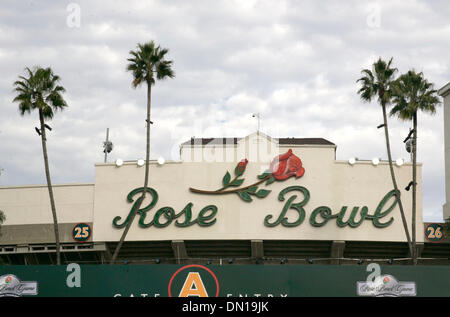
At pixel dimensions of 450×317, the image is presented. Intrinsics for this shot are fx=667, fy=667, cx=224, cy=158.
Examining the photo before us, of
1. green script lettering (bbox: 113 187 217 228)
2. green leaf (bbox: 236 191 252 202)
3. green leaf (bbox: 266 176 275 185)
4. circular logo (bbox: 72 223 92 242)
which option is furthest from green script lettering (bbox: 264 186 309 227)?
circular logo (bbox: 72 223 92 242)

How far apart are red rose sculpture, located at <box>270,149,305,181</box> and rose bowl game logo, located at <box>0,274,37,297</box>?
20737 millimetres

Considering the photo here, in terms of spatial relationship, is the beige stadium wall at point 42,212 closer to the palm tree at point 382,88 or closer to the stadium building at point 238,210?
the stadium building at point 238,210

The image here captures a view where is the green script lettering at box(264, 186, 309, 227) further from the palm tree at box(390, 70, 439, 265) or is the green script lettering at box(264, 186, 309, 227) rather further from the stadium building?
the palm tree at box(390, 70, 439, 265)

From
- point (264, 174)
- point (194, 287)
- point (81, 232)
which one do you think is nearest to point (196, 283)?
point (194, 287)

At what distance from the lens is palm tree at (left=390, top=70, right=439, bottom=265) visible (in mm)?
42406

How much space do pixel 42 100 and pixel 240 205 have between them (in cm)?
1478

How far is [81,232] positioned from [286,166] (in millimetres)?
14906

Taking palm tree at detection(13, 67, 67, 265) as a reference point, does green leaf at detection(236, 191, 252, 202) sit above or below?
below

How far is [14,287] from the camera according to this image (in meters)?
29.4

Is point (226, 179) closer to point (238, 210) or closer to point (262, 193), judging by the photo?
point (238, 210)
